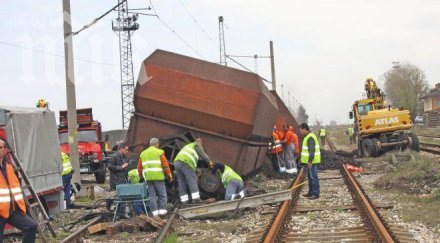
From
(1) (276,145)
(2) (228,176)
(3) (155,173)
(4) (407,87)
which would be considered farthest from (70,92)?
(4) (407,87)

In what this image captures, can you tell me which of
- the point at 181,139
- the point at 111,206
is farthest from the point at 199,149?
the point at 111,206

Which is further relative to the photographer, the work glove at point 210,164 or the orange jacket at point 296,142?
the orange jacket at point 296,142

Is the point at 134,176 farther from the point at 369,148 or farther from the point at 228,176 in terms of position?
the point at 369,148

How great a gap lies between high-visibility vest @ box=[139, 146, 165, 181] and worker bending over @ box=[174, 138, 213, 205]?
0.58 m

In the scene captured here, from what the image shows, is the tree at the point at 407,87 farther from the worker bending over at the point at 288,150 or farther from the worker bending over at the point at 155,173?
the worker bending over at the point at 155,173

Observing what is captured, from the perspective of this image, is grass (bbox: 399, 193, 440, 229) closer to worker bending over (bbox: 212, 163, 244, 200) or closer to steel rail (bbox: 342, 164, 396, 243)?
steel rail (bbox: 342, 164, 396, 243)

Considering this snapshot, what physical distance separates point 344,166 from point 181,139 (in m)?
9.12

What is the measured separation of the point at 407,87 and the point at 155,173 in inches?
3363

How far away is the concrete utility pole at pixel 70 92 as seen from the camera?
16.4m

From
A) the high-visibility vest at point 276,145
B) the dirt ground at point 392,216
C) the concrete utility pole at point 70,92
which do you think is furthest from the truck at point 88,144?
the high-visibility vest at point 276,145

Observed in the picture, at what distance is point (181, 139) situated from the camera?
12.3 meters

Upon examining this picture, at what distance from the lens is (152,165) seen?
35.4 feet

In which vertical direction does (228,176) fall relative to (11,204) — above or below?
below

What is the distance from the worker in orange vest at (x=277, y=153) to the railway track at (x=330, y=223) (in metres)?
6.06
